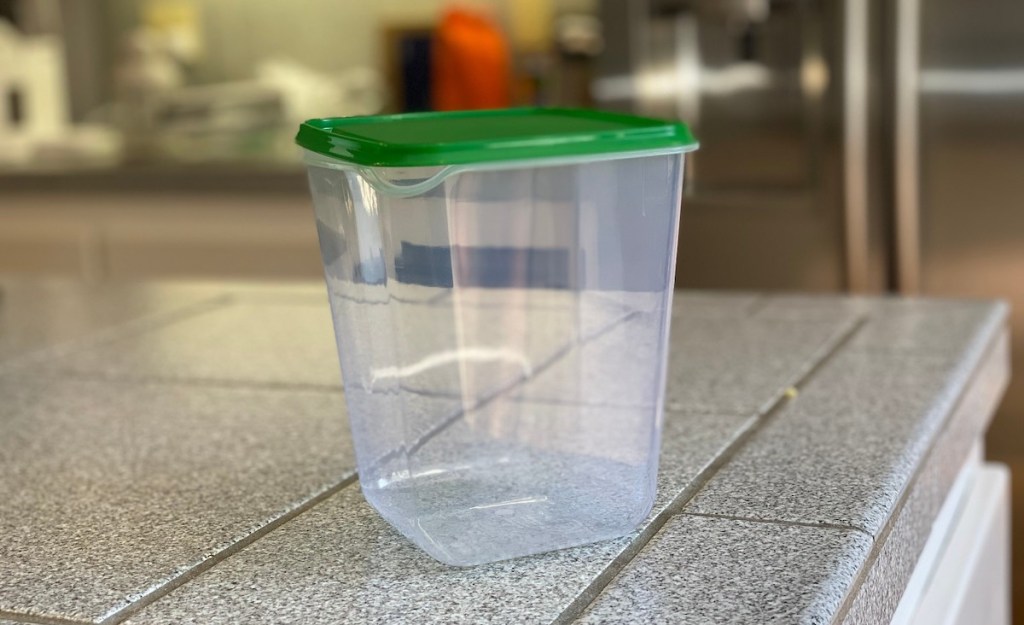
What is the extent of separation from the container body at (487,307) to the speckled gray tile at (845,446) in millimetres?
70

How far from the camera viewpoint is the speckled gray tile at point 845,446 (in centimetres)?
63

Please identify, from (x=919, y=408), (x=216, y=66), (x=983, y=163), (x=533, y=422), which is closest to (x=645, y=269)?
(x=533, y=422)

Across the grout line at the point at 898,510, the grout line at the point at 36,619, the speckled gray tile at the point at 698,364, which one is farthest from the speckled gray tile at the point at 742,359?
the grout line at the point at 36,619

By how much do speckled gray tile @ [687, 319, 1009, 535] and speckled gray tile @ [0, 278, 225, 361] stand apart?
68cm

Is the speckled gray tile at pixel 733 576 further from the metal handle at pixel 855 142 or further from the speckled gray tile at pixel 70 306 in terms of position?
the metal handle at pixel 855 142

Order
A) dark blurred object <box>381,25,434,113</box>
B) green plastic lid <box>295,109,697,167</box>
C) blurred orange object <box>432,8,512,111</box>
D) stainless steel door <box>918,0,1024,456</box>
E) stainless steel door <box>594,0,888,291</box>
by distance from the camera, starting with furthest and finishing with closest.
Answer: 1. dark blurred object <box>381,25,434,113</box>
2. blurred orange object <box>432,8,512,111</box>
3. stainless steel door <box>594,0,888,291</box>
4. stainless steel door <box>918,0,1024,456</box>
5. green plastic lid <box>295,109,697,167</box>

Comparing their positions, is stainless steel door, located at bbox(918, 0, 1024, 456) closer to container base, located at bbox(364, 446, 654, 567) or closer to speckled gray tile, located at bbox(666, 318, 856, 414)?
speckled gray tile, located at bbox(666, 318, 856, 414)

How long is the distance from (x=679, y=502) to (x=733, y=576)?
11cm

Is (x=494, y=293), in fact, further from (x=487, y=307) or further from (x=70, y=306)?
(x=70, y=306)

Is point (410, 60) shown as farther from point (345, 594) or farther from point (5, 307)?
point (345, 594)

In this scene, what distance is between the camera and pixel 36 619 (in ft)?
1.77

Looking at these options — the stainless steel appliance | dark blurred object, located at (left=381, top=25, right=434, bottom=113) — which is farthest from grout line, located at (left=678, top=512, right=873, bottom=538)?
dark blurred object, located at (left=381, top=25, right=434, bottom=113)

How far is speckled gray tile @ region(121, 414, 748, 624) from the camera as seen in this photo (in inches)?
20.6

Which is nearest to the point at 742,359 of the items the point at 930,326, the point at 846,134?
the point at 930,326
